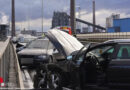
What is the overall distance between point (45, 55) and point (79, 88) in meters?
6.89

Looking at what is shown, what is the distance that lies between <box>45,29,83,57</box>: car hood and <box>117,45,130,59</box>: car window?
1586 mm

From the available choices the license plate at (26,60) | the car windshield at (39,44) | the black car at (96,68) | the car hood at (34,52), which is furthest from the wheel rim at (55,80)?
the car windshield at (39,44)

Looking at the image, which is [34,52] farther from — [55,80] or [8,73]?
[55,80]

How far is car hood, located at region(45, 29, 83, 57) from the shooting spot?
23.3ft

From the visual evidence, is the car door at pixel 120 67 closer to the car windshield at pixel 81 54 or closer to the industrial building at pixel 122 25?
the car windshield at pixel 81 54

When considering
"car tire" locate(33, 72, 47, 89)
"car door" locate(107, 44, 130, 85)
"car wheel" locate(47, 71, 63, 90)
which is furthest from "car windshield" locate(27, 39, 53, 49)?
"car door" locate(107, 44, 130, 85)

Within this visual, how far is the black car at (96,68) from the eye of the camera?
5.75 m

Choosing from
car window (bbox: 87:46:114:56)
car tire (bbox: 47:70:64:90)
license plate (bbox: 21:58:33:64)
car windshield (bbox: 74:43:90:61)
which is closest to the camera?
car window (bbox: 87:46:114:56)

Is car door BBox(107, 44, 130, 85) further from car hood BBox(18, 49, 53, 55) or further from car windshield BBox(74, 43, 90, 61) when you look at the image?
car hood BBox(18, 49, 53, 55)

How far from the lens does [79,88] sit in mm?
6230

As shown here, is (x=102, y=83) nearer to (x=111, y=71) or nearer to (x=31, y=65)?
(x=111, y=71)

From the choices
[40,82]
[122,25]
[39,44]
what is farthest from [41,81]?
[122,25]

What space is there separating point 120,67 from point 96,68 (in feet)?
2.16

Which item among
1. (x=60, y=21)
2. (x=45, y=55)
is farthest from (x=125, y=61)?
(x=60, y=21)
